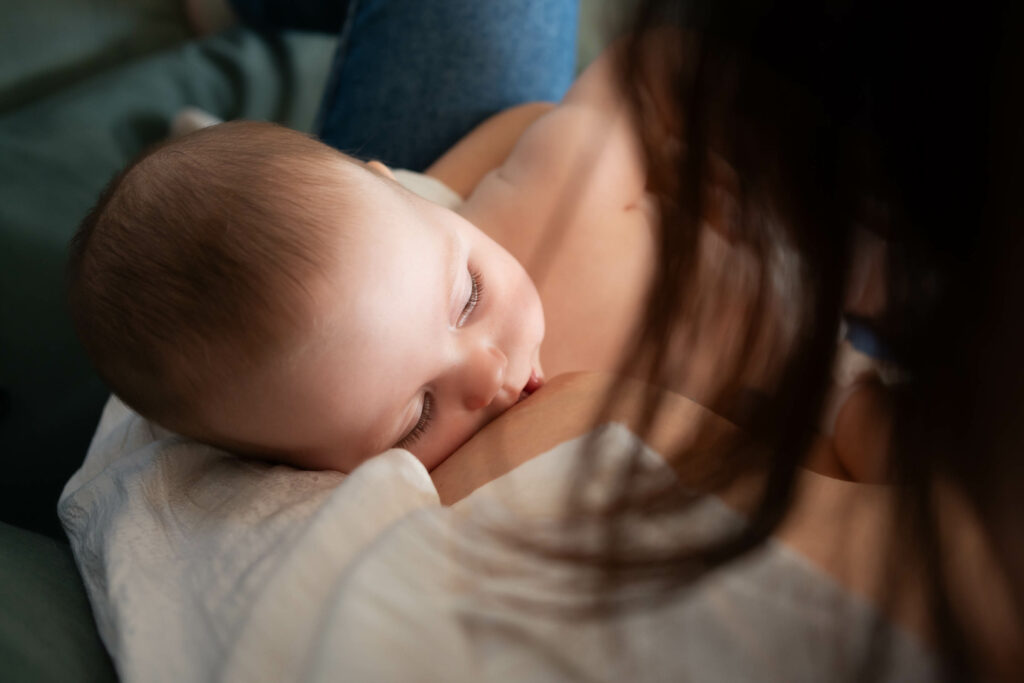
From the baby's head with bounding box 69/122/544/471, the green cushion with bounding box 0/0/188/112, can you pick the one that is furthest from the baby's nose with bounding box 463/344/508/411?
the green cushion with bounding box 0/0/188/112

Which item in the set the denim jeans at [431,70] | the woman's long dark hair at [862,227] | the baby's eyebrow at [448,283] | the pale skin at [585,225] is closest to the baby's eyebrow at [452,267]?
the baby's eyebrow at [448,283]

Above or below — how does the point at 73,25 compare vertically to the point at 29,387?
above

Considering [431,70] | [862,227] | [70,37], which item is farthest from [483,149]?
[70,37]

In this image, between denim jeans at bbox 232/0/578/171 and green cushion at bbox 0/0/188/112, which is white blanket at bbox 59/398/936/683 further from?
green cushion at bbox 0/0/188/112

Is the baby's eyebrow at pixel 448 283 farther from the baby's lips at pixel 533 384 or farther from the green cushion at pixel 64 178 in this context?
the green cushion at pixel 64 178

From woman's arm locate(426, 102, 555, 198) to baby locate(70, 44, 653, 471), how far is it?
311mm

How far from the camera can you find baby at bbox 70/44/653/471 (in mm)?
570

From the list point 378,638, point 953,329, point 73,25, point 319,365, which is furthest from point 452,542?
point 73,25

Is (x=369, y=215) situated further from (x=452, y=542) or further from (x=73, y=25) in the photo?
(x=73, y=25)

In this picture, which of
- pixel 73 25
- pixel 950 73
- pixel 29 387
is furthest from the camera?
pixel 73 25

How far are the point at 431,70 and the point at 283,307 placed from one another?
2.09ft

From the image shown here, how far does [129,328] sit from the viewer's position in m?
0.59

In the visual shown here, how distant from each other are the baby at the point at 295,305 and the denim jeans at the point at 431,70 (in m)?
0.41

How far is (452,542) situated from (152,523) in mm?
263
